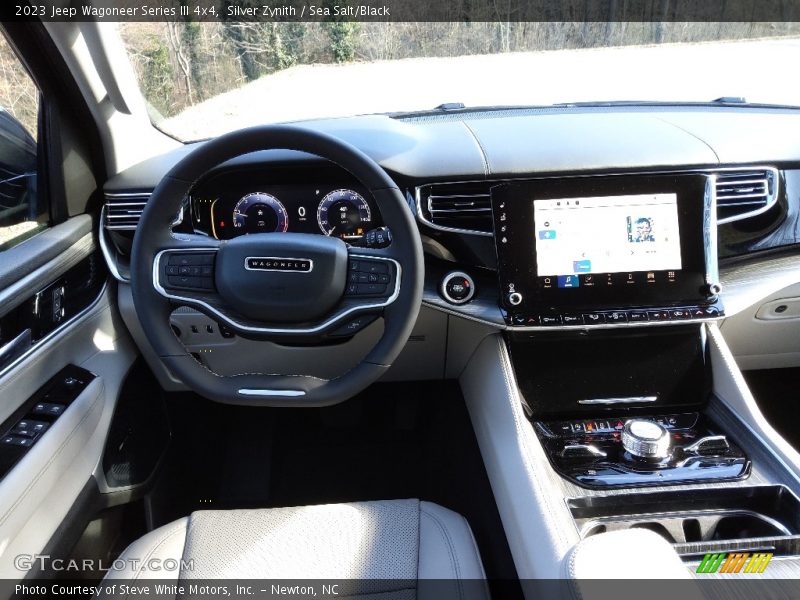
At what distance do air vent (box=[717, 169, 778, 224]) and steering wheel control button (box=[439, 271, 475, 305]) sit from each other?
72cm

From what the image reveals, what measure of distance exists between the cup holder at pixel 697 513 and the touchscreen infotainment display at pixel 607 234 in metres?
0.58

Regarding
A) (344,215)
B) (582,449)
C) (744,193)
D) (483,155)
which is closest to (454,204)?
(483,155)

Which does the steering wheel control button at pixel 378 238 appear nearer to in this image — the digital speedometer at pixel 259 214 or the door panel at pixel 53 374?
the digital speedometer at pixel 259 214

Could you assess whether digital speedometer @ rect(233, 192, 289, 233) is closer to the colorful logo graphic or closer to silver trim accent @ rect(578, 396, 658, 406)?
silver trim accent @ rect(578, 396, 658, 406)

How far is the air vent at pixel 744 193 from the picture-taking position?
1.82 metres

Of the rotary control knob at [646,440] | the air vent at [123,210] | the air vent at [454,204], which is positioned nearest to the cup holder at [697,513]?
the rotary control knob at [646,440]

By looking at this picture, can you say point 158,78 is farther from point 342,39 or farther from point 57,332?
point 57,332

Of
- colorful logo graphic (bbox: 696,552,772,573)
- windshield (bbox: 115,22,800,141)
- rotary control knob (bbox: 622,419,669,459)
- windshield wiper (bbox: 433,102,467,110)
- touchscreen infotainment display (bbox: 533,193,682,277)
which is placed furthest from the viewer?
windshield wiper (bbox: 433,102,467,110)

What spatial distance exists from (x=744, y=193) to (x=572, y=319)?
0.64 m

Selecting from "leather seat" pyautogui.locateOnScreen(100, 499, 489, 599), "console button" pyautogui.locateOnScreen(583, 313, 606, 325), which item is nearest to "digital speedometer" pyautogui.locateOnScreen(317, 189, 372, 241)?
"console button" pyautogui.locateOnScreen(583, 313, 606, 325)

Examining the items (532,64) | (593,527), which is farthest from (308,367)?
(532,64)

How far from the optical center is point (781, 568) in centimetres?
111

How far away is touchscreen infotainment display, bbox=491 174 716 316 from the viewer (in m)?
1.69

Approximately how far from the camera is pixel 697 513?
1429 millimetres
